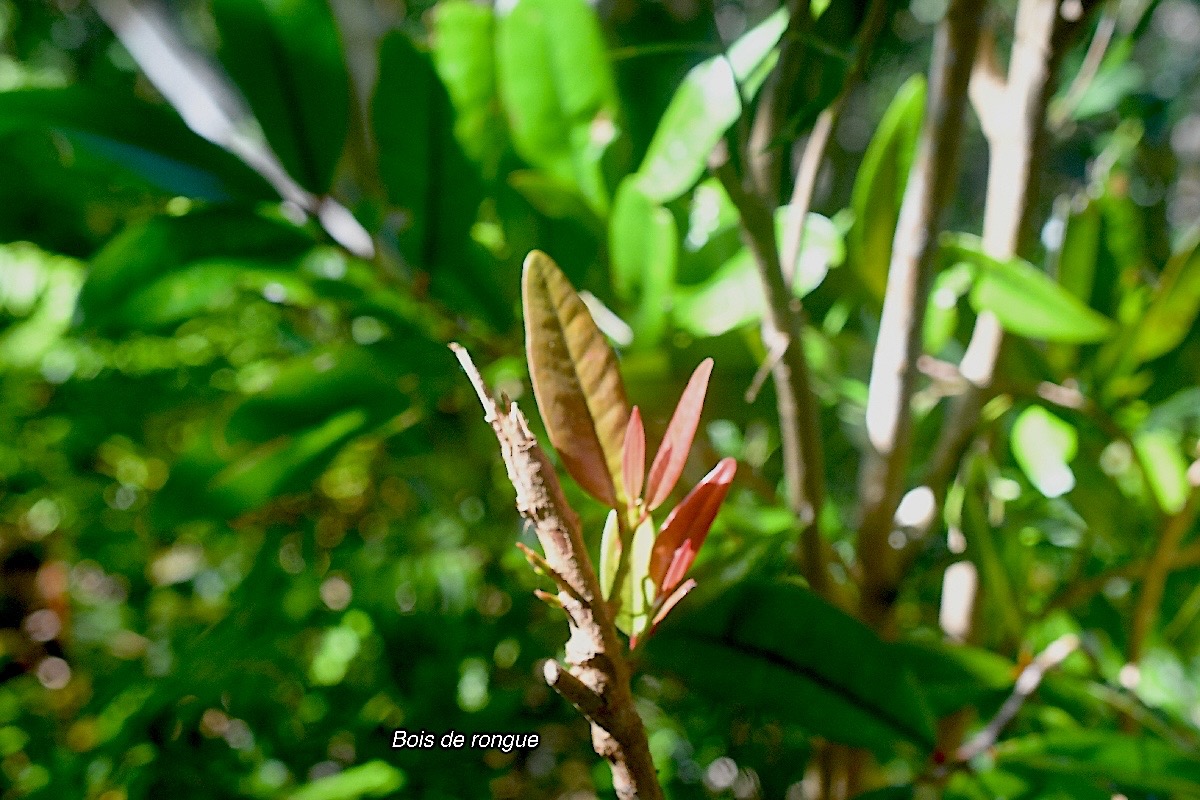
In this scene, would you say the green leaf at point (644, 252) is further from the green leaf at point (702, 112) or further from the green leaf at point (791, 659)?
the green leaf at point (791, 659)

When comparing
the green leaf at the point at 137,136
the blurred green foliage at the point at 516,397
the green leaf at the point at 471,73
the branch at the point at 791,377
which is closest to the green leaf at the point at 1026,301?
the blurred green foliage at the point at 516,397

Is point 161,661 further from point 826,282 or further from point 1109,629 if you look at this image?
point 1109,629

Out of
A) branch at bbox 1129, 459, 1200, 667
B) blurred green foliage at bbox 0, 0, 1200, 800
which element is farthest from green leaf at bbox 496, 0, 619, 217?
branch at bbox 1129, 459, 1200, 667

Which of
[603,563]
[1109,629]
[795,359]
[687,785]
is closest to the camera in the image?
[603,563]

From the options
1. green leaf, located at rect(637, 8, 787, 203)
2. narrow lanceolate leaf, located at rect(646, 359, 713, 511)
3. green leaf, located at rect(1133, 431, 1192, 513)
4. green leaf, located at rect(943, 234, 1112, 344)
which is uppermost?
green leaf, located at rect(637, 8, 787, 203)

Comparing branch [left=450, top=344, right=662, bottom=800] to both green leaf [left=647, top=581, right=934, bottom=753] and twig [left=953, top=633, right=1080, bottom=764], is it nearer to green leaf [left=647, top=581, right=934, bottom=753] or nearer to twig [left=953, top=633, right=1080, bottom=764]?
green leaf [left=647, top=581, right=934, bottom=753]

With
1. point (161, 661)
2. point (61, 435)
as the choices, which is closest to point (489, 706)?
point (161, 661)

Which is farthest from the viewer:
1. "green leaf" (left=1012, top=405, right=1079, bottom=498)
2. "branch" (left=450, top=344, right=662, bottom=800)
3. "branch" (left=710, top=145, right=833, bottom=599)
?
"green leaf" (left=1012, top=405, right=1079, bottom=498)
